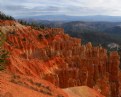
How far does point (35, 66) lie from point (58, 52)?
13036mm

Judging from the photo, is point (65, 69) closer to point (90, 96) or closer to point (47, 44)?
point (90, 96)

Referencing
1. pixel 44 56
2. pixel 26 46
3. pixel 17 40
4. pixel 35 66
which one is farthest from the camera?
pixel 17 40

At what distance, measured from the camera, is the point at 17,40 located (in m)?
62.8

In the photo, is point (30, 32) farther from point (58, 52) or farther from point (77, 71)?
point (77, 71)

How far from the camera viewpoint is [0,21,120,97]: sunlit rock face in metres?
43.9

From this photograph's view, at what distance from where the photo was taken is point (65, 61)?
5162 cm

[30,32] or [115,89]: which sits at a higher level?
[30,32]

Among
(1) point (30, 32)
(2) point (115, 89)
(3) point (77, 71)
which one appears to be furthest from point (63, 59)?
(1) point (30, 32)

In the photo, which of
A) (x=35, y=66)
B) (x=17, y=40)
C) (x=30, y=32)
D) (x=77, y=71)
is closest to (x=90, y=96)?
(x=35, y=66)

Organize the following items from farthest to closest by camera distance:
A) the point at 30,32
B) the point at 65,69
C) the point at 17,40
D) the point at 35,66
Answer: the point at 30,32
the point at 17,40
the point at 65,69
the point at 35,66

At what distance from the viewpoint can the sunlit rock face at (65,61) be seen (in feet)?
144

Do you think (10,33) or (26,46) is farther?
(10,33)

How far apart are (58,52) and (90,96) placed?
72.9ft

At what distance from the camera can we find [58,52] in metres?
54.2
